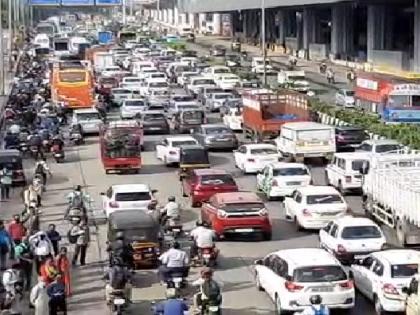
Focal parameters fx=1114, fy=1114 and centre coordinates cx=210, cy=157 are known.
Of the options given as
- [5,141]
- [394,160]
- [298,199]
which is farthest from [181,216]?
[5,141]

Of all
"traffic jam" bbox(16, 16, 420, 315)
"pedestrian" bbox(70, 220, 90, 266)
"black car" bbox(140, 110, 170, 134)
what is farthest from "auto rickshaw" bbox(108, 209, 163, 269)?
"black car" bbox(140, 110, 170, 134)

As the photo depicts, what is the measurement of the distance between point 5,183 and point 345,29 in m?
74.1

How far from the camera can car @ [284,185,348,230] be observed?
1116 inches

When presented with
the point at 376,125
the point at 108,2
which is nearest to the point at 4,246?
the point at 376,125

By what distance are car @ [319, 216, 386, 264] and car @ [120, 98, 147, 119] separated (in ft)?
102

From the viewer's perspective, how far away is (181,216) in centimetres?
3170

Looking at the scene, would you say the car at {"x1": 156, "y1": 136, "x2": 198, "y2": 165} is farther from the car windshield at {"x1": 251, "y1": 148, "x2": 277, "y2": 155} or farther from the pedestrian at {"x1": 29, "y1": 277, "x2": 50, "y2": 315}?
the pedestrian at {"x1": 29, "y1": 277, "x2": 50, "y2": 315}

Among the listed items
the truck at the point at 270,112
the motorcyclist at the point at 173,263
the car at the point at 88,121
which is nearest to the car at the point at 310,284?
the motorcyclist at the point at 173,263

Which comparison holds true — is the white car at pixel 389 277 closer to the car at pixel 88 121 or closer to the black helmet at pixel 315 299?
the black helmet at pixel 315 299

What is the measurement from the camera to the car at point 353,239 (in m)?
24.2

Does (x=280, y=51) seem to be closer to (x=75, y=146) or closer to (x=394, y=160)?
(x=75, y=146)

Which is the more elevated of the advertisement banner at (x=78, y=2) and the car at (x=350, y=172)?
the advertisement banner at (x=78, y=2)

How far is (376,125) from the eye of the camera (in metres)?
47.5

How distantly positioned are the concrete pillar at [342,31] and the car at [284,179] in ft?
239
